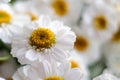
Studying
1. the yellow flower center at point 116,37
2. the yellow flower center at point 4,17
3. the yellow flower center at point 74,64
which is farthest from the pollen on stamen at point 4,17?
the yellow flower center at point 116,37

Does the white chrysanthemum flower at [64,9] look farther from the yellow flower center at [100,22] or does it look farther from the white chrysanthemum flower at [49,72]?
the white chrysanthemum flower at [49,72]

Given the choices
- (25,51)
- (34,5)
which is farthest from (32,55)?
(34,5)

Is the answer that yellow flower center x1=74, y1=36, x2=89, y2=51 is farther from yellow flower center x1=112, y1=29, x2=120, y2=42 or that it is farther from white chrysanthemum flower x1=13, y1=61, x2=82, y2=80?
white chrysanthemum flower x1=13, y1=61, x2=82, y2=80

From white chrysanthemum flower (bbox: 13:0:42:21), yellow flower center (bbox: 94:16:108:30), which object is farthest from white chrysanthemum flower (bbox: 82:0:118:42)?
white chrysanthemum flower (bbox: 13:0:42:21)

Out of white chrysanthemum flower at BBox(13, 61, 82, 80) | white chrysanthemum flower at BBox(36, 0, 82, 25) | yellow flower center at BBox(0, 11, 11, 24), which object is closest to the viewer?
white chrysanthemum flower at BBox(13, 61, 82, 80)

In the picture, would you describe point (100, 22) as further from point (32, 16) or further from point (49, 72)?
point (49, 72)

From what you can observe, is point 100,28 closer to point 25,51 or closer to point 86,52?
point 86,52

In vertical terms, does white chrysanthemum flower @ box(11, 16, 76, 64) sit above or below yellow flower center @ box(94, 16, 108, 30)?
above
